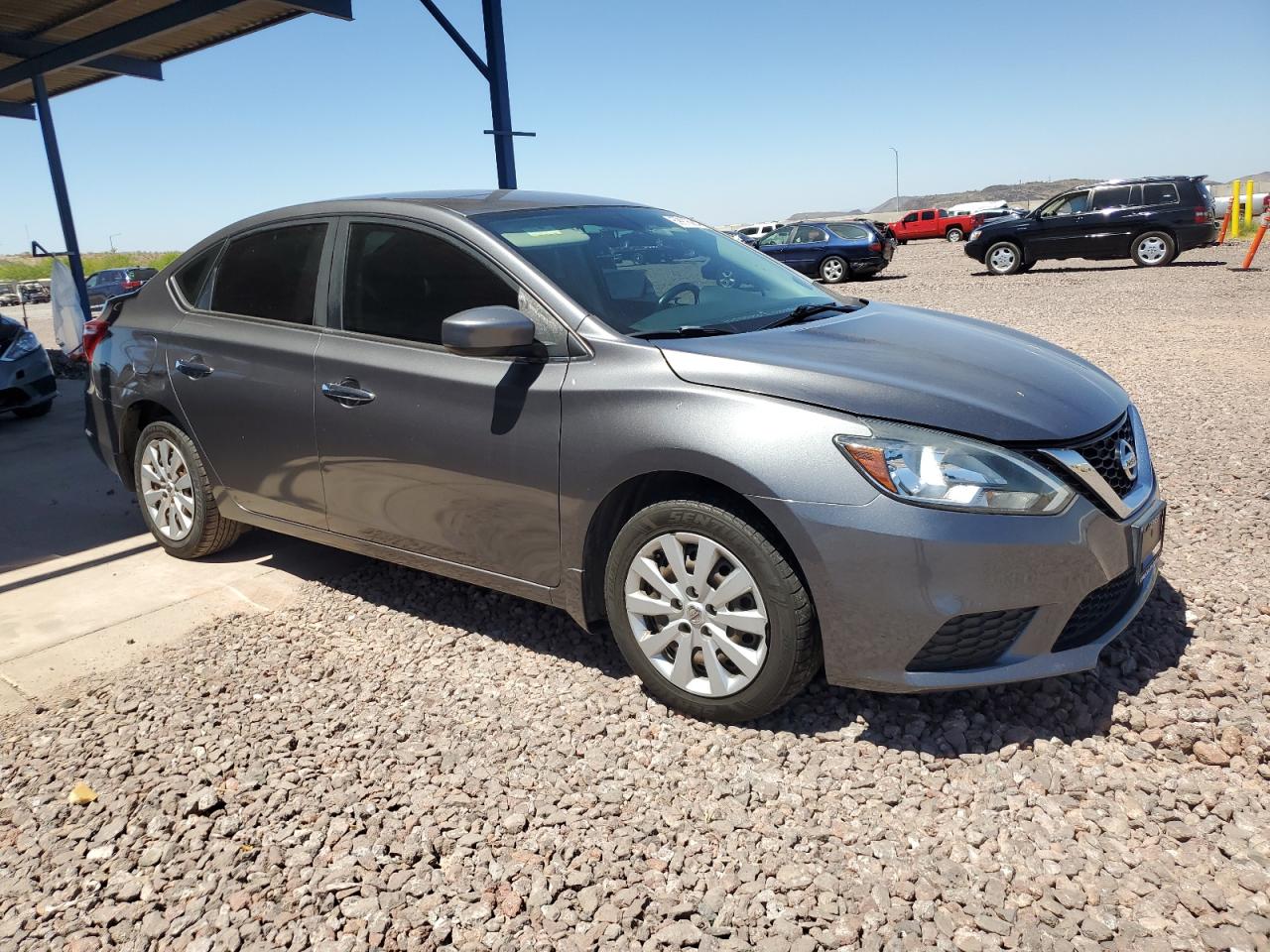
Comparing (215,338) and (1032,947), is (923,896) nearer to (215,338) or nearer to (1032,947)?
(1032,947)

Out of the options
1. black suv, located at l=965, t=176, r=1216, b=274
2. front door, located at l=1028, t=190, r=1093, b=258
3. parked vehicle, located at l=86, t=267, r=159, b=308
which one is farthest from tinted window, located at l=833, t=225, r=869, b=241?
parked vehicle, located at l=86, t=267, r=159, b=308

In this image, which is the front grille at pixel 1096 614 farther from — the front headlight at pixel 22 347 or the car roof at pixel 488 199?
the front headlight at pixel 22 347

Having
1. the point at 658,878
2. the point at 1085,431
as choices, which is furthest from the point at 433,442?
the point at 1085,431

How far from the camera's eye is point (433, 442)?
364 cm

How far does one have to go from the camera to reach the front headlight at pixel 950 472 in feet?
9.04

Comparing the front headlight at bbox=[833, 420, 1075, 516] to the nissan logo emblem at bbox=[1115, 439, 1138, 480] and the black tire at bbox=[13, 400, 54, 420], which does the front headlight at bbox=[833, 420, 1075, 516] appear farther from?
the black tire at bbox=[13, 400, 54, 420]

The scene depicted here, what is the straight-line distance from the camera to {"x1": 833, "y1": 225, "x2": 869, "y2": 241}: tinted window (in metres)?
22.8

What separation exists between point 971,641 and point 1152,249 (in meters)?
21.1

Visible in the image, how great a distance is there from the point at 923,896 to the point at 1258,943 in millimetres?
707

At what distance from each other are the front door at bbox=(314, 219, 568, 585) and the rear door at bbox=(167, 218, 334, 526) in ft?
0.46

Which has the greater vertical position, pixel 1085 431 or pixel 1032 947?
pixel 1085 431

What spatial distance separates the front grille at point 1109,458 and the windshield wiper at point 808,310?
1.13 meters

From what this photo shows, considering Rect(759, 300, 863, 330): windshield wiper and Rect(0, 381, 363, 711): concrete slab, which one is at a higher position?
Rect(759, 300, 863, 330): windshield wiper

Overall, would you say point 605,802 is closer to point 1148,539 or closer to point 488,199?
point 1148,539
